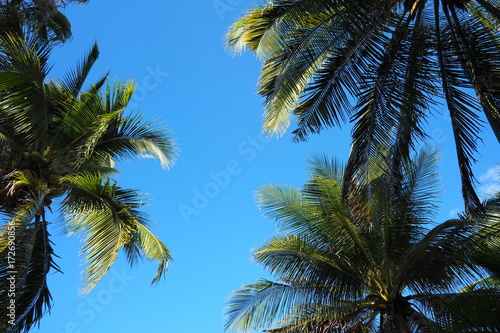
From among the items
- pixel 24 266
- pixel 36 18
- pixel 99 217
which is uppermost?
pixel 36 18

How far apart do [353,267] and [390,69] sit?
4.42 m

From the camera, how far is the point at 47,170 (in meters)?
9.35

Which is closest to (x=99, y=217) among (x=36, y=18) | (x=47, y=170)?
(x=47, y=170)

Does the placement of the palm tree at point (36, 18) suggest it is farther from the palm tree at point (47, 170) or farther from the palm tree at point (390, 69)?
the palm tree at point (390, 69)

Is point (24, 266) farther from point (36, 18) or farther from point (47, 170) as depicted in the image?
point (36, 18)

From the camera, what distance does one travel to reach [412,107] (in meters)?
8.20

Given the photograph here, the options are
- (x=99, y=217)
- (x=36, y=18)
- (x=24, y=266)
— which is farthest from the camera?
(x=36, y=18)

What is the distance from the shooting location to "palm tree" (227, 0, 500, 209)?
8219mm

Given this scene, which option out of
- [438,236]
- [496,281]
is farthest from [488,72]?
[496,281]

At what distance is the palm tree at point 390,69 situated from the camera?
822cm

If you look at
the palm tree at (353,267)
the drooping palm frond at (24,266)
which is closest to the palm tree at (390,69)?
the palm tree at (353,267)

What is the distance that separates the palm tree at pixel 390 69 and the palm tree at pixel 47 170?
3.09 meters

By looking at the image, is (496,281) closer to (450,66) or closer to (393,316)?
(393,316)

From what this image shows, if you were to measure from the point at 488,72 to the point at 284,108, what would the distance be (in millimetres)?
3362
